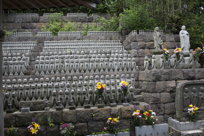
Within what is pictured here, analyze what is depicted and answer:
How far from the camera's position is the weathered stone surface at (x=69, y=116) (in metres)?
5.06

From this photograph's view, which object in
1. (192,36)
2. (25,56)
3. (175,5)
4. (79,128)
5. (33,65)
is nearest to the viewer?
Answer: (79,128)

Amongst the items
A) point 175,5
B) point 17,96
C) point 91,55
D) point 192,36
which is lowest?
point 17,96

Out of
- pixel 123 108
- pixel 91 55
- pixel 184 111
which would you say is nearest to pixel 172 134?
pixel 184 111

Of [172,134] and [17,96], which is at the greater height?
[17,96]

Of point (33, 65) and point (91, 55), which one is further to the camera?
point (91, 55)

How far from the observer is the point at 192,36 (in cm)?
1167

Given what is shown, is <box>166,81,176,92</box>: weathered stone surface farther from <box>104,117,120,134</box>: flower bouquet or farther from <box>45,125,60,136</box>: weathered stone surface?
<box>45,125,60,136</box>: weathered stone surface

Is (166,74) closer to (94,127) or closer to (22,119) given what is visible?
(94,127)

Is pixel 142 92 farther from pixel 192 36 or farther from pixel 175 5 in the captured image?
pixel 175 5

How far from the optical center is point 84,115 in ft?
16.8

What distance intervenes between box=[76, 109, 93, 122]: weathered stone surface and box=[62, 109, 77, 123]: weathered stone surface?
0.35ft

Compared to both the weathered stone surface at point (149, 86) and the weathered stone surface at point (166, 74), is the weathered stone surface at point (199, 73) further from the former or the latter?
the weathered stone surface at point (149, 86)

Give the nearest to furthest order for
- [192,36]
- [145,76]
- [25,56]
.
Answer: [145,76] → [25,56] → [192,36]

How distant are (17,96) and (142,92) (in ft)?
14.1
